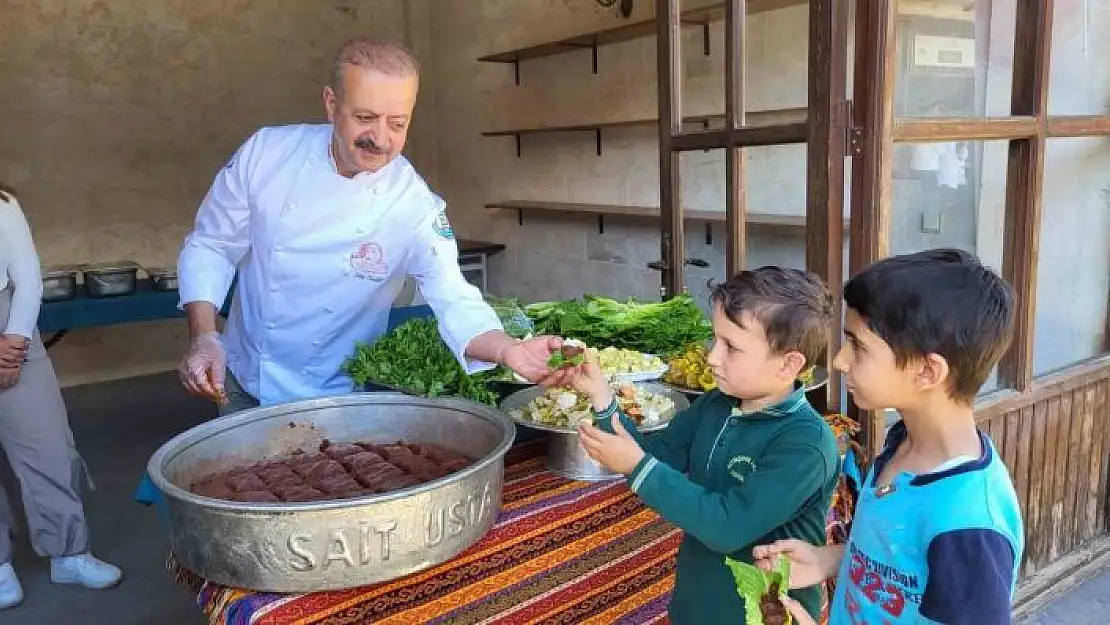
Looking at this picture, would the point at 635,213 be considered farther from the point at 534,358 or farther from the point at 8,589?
the point at 8,589

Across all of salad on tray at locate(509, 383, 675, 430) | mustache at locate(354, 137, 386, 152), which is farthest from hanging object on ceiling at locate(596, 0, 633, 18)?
salad on tray at locate(509, 383, 675, 430)

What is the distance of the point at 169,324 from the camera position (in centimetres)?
626

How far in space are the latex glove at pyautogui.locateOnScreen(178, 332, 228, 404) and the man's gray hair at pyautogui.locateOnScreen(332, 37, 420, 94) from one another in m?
0.57

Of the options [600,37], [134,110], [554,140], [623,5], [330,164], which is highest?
[623,5]

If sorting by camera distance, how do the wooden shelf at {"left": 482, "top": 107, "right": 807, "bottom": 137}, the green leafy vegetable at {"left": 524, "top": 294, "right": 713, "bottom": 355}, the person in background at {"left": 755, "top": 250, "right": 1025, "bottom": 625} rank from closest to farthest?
the person in background at {"left": 755, "top": 250, "right": 1025, "bottom": 625}
the wooden shelf at {"left": 482, "top": 107, "right": 807, "bottom": 137}
the green leafy vegetable at {"left": 524, "top": 294, "right": 713, "bottom": 355}

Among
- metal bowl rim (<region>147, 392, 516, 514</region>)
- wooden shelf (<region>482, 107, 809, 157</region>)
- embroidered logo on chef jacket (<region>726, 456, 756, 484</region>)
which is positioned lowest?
embroidered logo on chef jacket (<region>726, 456, 756, 484</region>)

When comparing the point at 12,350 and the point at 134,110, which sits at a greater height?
the point at 134,110

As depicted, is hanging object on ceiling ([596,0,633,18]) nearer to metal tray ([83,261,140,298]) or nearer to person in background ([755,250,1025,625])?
metal tray ([83,261,140,298])

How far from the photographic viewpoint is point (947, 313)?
0.95 metres

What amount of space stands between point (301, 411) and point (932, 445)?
1046 mm

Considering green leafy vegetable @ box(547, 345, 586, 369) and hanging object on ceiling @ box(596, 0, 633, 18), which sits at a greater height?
hanging object on ceiling @ box(596, 0, 633, 18)

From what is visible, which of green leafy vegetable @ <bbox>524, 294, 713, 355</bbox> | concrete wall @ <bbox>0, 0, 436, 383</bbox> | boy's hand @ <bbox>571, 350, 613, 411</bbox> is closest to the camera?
boy's hand @ <bbox>571, 350, 613, 411</bbox>

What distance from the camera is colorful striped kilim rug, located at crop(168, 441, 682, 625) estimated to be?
43.4 inches

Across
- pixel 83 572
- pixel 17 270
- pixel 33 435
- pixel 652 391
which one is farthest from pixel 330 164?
pixel 83 572
